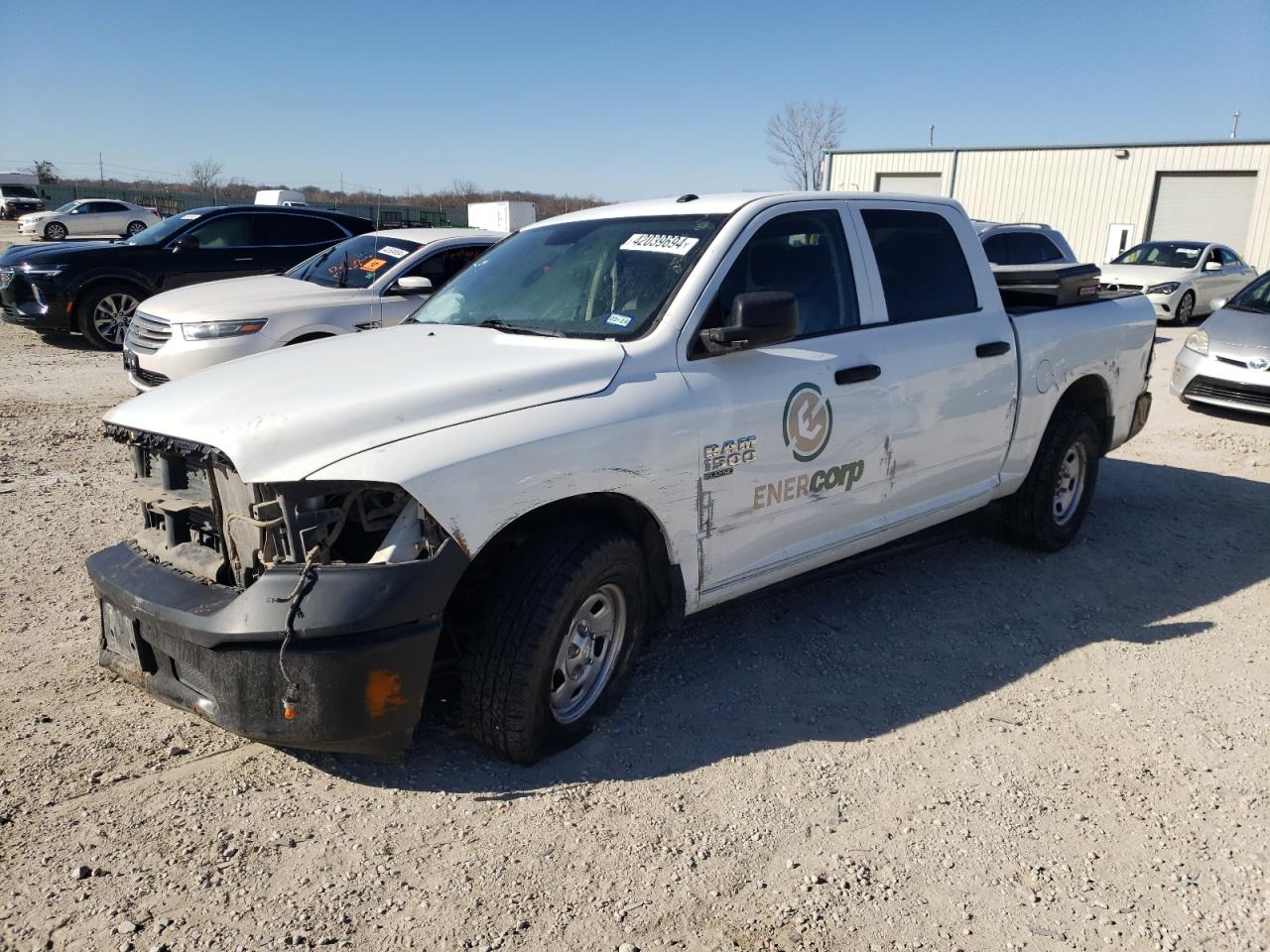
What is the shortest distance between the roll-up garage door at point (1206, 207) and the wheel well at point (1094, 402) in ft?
81.8

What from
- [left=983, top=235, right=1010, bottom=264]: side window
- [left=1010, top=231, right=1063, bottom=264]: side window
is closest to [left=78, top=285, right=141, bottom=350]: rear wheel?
[left=983, top=235, right=1010, bottom=264]: side window

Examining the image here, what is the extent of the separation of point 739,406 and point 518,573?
1.06 m

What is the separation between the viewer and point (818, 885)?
9.45ft

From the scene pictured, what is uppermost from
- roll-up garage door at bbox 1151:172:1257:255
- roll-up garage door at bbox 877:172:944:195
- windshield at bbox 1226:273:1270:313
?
roll-up garage door at bbox 877:172:944:195

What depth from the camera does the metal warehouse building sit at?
89.1 feet

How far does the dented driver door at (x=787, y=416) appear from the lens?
3.65m

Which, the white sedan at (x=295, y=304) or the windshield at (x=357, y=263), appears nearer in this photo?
the white sedan at (x=295, y=304)

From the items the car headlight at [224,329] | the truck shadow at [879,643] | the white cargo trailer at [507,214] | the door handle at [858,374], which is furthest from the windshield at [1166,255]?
the door handle at [858,374]

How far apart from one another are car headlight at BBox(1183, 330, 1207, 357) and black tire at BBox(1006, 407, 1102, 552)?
→ 535cm

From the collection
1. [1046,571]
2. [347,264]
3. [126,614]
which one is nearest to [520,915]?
[126,614]

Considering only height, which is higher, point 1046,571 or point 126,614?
point 126,614

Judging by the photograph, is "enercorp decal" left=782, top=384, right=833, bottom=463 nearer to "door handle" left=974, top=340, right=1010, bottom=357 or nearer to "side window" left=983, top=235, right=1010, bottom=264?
"door handle" left=974, top=340, right=1010, bottom=357

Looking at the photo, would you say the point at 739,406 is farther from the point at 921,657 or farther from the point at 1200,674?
the point at 1200,674

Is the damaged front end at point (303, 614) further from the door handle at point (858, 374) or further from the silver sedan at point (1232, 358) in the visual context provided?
the silver sedan at point (1232, 358)
